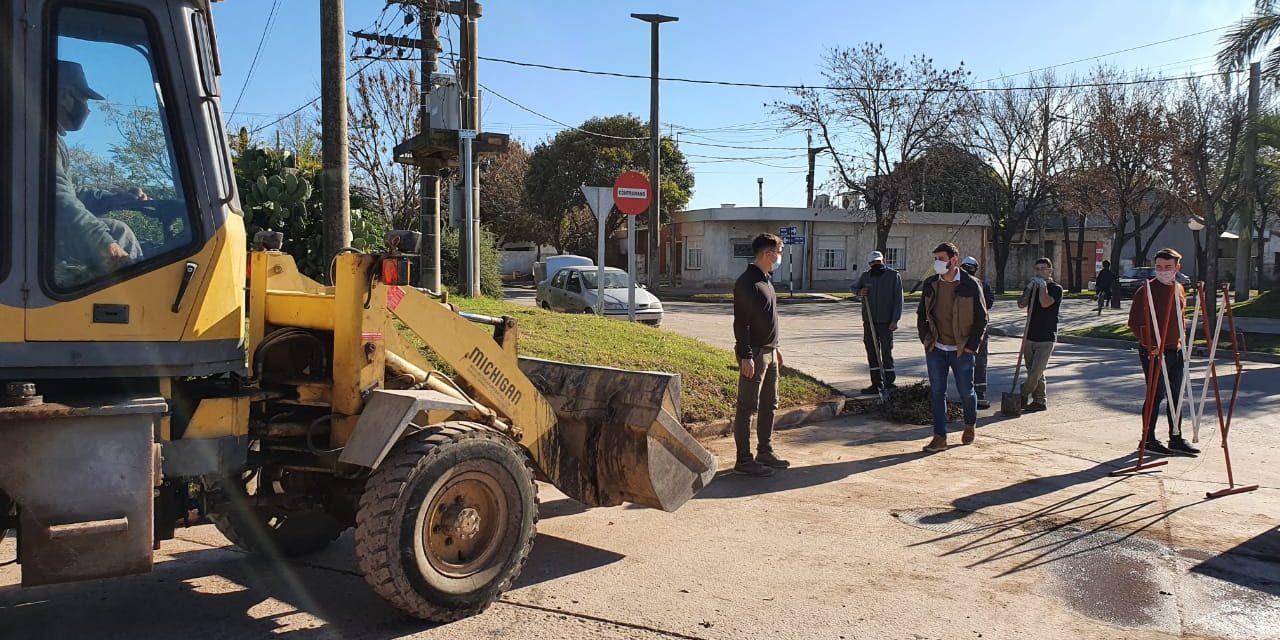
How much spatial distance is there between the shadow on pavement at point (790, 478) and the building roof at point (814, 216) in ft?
113

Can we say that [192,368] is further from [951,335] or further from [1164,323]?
[1164,323]

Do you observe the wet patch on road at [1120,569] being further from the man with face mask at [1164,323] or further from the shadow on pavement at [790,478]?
the man with face mask at [1164,323]

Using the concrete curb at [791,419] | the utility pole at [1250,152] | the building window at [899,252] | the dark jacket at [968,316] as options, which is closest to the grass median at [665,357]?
the concrete curb at [791,419]

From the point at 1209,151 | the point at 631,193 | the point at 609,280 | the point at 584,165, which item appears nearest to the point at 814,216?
the point at 584,165

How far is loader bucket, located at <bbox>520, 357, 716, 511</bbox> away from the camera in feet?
18.2

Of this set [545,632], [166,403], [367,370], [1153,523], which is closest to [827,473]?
[1153,523]

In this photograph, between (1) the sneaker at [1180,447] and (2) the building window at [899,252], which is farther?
(2) the building window at [899,252]

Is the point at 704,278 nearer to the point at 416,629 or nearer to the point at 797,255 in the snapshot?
the point at 797,255

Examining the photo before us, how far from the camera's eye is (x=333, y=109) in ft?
30.9

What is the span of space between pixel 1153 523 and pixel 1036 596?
1.88 m

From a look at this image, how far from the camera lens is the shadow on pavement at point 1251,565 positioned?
5223 mm

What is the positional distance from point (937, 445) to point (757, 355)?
2167 millimetres

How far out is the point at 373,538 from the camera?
4.21 metres

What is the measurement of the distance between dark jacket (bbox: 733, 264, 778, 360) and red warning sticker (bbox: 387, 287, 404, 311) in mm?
3456
